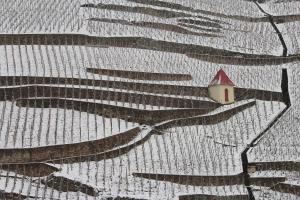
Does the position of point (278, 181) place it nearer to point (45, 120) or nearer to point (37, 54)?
point (45, 120)

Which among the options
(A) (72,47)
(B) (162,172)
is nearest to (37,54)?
(A) (72,47)

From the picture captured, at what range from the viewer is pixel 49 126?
28.5 m

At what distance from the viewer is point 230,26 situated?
51000 millimetres

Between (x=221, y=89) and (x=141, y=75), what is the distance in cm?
483

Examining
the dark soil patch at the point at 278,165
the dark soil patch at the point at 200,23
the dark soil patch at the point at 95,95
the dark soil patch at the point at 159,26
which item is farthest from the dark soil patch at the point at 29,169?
the dark soil patch at the point at 200,23

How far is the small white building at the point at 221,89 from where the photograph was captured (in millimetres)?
35125

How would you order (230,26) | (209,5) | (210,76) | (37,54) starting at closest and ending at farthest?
(37,54)
(210,76)
(230,26)
(209,5)

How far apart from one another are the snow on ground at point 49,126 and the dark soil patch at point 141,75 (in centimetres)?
481

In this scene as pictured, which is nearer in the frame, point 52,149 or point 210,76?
point 52,149

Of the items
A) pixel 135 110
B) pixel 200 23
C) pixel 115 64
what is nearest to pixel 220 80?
pixel 115 64

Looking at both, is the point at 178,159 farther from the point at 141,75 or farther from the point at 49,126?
the point at 141,75

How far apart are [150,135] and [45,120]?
531cm

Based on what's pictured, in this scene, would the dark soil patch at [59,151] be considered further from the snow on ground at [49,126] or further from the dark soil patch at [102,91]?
the dark soil patch at [102,91]

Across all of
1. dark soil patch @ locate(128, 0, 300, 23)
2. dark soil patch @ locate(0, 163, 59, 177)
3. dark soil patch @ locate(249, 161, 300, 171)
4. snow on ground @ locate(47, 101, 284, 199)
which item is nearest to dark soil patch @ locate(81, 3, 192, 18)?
dark soil patch @ locate(128, 0, 300, 23)
